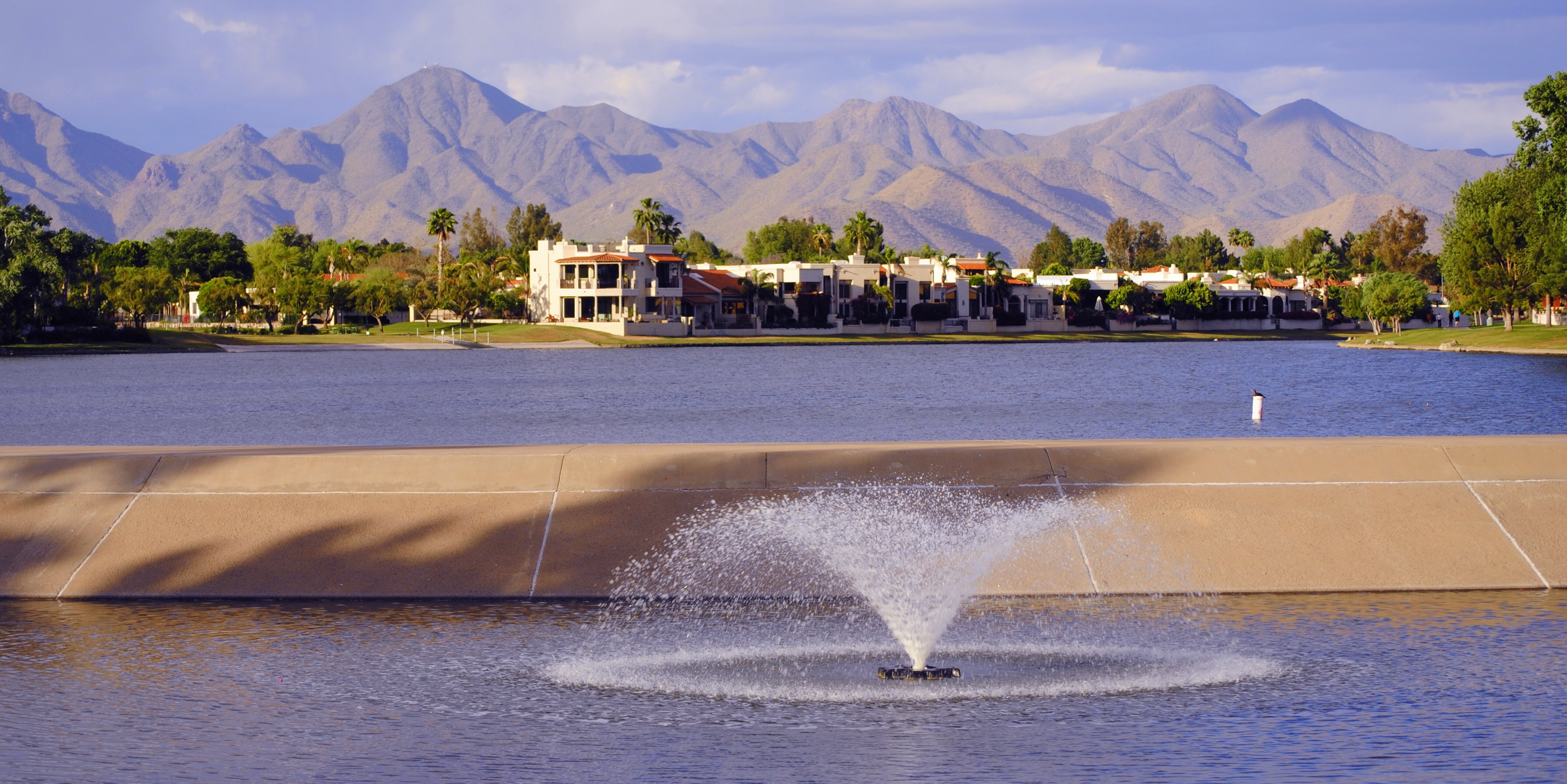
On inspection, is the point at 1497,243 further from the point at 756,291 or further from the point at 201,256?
the point at 201,256

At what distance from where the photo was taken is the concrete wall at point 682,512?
1252 cm

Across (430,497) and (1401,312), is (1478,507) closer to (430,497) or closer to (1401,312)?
(430,497)

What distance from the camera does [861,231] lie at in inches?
6703

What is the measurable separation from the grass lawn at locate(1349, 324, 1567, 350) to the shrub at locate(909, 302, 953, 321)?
3989 centimetres

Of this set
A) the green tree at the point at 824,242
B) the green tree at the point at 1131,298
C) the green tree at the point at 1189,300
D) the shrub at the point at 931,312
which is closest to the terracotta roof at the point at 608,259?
the shrub at the point at 931,312

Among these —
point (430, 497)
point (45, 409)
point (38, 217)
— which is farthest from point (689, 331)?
point (430, 497)

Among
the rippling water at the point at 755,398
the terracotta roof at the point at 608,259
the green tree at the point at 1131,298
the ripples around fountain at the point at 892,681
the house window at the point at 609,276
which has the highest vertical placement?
the terracotta roof at the point at 608,259

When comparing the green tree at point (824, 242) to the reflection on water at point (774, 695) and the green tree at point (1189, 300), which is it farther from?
the reflection on water at point (774, 695)

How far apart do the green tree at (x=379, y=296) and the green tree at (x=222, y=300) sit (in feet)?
36.7

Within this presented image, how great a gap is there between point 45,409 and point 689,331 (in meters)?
80.5

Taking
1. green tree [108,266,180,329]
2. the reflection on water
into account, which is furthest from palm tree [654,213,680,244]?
the reflection on water

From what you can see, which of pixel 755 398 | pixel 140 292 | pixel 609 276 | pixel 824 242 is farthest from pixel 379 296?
pixel 755 398

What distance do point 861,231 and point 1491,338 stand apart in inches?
3003

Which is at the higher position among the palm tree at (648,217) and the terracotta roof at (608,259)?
the palm tree at (648,217)
